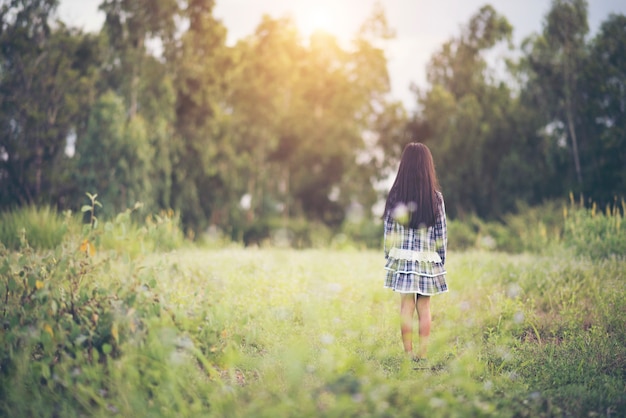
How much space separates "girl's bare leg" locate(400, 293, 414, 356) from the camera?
4.65 meters

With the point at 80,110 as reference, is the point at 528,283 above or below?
below

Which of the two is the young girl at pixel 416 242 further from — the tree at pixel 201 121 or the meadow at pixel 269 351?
the tree at pixel 201 121

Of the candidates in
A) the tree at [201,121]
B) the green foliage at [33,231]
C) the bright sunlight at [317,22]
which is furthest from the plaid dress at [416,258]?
the bright sunlight at [317,22]

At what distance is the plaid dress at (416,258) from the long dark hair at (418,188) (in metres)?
0.09

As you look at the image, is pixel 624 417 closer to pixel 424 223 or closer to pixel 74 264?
pixel 424 223

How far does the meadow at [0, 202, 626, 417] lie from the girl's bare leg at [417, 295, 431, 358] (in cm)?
10

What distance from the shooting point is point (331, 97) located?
29906mm

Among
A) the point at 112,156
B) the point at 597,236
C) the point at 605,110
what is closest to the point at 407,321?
the point at 597,236

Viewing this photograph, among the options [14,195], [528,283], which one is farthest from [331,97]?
[528,283]

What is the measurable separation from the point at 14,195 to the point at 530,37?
77.6 feet

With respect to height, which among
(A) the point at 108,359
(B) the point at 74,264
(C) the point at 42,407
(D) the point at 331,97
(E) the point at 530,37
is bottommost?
(C) the point at 42,407

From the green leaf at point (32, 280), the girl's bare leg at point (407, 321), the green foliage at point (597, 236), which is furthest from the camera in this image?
the green foliage at point (597, 236)

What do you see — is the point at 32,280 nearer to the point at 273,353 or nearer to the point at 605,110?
the point at 273,353

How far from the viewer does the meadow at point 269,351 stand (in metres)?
3.36
